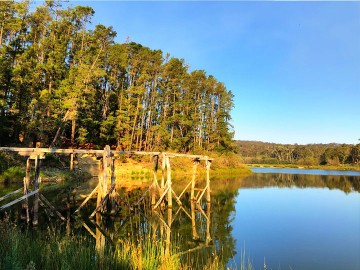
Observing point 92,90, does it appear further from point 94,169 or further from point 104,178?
point 104,178

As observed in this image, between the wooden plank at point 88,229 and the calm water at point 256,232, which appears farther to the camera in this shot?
the wooden plank at point 88,229

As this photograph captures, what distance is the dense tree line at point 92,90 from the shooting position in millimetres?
32031

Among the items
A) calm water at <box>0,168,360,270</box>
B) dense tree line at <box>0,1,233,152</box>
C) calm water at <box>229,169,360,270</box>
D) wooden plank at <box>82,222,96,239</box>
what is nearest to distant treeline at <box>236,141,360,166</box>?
dense tree line at <box>0,1,233,152</box>

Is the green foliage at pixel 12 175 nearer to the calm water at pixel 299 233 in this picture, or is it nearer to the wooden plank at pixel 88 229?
the wooden plank at pixel 88 229

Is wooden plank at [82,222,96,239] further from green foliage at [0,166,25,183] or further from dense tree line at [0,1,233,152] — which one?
dense tree line at [0,1,233,152]

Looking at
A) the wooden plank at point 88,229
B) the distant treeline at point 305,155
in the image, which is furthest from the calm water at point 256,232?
the distant treeline at point 305,155

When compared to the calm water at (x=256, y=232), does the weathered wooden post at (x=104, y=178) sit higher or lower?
higher

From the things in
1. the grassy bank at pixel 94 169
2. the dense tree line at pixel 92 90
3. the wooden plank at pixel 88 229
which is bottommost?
the wooden plank at pixel 88 229

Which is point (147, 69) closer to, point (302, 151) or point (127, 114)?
point (127, 114)

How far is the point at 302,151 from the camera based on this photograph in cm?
14412

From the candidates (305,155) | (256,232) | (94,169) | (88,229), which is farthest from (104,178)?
(305,155)

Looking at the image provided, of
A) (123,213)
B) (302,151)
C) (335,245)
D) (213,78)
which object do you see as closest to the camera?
(335,245)

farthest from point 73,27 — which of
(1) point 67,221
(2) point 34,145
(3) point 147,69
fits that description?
(1) point 67,221

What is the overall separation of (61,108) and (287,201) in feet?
87.8
